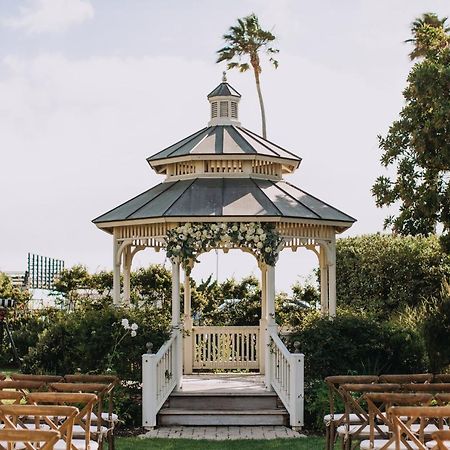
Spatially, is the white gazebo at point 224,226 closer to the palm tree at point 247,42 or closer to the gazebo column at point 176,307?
the gazebo column at point 176,307

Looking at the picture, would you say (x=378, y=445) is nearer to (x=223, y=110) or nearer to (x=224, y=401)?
(x=224, y=401)

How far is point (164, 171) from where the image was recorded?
59.9 ft

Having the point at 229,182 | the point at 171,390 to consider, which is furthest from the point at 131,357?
the point at 229,182

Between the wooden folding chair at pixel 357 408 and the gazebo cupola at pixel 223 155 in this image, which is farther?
the gazebo cupola at pixel 223 155

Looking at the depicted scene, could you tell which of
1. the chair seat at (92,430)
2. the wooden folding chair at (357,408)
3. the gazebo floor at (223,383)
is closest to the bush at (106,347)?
the gazebo floor at (223,383)

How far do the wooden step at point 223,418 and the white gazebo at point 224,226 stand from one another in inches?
9.8

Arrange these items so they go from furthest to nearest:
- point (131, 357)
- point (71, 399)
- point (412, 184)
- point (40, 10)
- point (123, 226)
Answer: point (412, 184), point (123, 226), point (131, 357), point (40, 10), point (71, 399)

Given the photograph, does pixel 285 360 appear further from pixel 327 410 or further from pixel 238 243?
pixel 238 243

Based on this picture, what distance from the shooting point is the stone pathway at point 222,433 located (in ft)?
43.7

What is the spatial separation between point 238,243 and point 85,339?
9.68 feet

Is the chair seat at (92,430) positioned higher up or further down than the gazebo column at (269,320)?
further down

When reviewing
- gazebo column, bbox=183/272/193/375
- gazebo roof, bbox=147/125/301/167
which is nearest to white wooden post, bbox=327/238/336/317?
gazebo roof, bbox=147/125/301/167

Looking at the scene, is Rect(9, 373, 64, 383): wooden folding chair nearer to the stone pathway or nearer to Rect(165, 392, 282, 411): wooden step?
the stone pathway

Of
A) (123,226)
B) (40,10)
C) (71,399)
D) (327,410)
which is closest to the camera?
(71,399)
